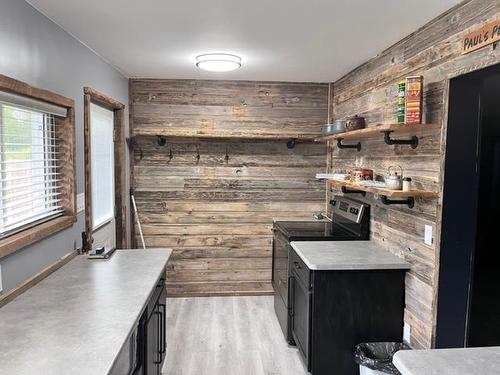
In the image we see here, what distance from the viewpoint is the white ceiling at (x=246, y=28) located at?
2080 millimetres

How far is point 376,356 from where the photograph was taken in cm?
251

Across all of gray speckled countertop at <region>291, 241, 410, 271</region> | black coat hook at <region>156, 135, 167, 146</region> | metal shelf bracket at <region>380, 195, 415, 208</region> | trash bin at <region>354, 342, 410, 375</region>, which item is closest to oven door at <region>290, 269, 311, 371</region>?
gray speckled countertop at <region>291, 241, 410, 271</region>

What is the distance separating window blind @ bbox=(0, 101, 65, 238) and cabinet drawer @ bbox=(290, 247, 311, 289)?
1631 millimetres

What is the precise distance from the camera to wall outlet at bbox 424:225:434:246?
2248 mm

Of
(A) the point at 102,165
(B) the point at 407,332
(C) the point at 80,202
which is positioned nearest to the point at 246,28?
(C) the point at 80,202

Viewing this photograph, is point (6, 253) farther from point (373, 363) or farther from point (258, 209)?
point (258, 209)

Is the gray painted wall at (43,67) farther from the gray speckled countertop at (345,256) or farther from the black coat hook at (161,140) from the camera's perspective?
the gray speckled countertop at (345,256)

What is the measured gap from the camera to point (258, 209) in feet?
14.5

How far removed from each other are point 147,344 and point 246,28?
1.87 meters

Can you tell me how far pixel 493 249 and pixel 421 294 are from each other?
64 cm

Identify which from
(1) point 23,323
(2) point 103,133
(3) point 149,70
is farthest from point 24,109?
(3) point 149,70

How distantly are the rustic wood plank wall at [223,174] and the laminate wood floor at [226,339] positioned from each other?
0.28 m

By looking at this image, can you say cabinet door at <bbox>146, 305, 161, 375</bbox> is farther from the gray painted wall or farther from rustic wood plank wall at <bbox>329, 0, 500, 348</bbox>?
rustic wood plank wall at <bbox>329, 0, 500, 348</bbox>

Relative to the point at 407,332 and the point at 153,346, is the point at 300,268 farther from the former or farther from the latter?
the point at 153,346
